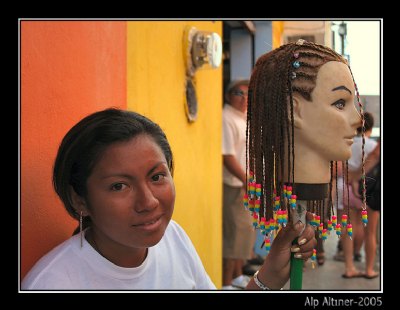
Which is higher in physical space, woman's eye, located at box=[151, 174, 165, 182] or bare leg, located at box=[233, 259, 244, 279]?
woman's eye, located at box=[151, 174, 165, 182]

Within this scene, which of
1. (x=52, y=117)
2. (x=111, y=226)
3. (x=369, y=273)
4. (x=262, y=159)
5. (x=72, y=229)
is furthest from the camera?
(x=369, y=273)

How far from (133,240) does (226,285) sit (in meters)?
3.13

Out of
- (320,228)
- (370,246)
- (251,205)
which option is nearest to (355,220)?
(370,246)

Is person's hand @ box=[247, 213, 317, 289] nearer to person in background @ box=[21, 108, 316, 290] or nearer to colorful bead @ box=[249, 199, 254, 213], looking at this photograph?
person in background @ box=[21, 108, 316, 290]

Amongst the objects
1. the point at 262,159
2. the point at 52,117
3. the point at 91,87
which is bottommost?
the point at 262,159

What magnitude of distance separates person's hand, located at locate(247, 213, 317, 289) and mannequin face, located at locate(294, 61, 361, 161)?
21 centimetres

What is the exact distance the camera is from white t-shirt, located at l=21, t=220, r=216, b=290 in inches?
57.0

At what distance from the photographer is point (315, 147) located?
5.04 ft

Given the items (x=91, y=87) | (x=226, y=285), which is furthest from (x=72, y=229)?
(x=226, y=285)

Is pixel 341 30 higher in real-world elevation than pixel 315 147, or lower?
higher

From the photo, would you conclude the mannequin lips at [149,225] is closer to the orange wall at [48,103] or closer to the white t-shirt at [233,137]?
the orange wall at [48,103]

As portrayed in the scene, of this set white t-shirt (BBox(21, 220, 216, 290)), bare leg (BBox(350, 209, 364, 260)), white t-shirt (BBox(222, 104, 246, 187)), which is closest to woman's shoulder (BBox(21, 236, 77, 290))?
white t-shirt (BBox(21, 220, 216, 290))

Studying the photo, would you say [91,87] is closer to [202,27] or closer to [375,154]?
[202,27]

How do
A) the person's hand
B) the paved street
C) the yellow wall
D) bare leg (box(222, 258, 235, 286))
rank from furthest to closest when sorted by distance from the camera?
bare leg (box(222, 258, 235, 286))
the paved street
the yellow wall
the person's hand
